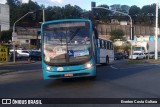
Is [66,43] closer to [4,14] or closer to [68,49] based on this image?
[68,49]

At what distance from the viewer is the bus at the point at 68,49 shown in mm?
16219

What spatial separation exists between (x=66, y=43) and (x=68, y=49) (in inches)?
13.9

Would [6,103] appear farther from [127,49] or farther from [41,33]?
[127,49]

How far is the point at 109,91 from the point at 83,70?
9.66ft

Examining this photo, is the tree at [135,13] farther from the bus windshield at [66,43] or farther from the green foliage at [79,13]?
the bus windshield at [66,43]

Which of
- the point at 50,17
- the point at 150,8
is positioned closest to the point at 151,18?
the point at 150,8

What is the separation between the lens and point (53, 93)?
13.5 meters

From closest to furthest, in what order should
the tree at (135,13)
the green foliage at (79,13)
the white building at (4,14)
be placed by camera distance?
1. the white building at (4,14)
2. the green foliage at (79,13)
3. the tree at (135,13)

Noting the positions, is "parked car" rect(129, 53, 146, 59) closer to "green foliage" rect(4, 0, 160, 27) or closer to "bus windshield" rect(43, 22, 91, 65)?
"bus windshield" rect(43, 22, 91, 65)

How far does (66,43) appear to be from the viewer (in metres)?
16.5

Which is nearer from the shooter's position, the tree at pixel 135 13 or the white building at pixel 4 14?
the white building at pixel 4 14

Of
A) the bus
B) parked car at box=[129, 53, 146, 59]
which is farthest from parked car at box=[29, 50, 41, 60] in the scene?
the bus

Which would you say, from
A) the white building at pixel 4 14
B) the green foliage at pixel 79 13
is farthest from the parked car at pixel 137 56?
the green foliage at pixel 79 13

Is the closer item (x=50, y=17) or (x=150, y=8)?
(x=50, y=17)
